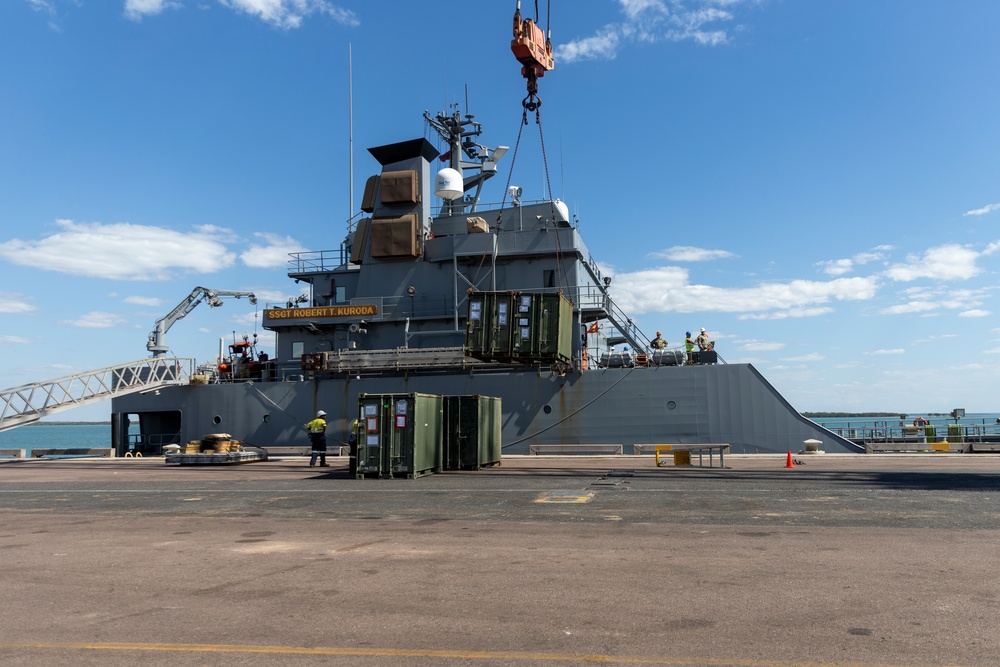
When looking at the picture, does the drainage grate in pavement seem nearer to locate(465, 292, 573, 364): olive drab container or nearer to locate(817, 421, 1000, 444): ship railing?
locate(465, 292, 573, 364): olive drab container

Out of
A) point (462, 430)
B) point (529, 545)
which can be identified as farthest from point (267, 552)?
point (462, 430)

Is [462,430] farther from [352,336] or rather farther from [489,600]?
[489,600]

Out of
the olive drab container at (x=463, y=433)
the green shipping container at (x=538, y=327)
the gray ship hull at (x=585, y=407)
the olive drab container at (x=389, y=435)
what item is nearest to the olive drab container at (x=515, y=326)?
the green shipping container at (x=538, y=327)

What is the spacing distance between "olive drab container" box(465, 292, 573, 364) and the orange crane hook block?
21.0 ft

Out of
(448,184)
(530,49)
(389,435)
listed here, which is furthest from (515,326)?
(448,184)

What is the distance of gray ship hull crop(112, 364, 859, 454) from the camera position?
25.7m

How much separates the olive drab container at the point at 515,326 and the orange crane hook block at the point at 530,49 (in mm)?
6411

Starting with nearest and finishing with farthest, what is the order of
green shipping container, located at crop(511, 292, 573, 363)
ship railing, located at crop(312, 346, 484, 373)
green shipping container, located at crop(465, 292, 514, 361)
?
green shipping container, located at crop(511, 292, 573, 363)
green shipping container, located at crop(465, 292, 514, 361)
ship railing, located at crop(312, 346, 484, 373)

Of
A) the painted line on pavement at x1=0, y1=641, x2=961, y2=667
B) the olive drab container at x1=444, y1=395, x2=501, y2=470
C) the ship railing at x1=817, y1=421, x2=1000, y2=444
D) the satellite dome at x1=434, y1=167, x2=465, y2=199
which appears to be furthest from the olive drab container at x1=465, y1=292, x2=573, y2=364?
the painted line on pavement at x1=0, y1=641, x2=961, y2=667

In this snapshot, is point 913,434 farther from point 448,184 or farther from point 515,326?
point 448,184

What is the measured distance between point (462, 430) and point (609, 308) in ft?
32.3

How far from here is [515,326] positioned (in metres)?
23.5

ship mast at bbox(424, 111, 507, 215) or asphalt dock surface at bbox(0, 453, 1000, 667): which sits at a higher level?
ship mast at bbox(424, 111, 507, 215)

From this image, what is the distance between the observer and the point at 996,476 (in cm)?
1723
